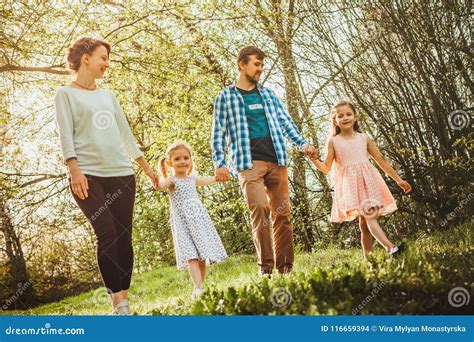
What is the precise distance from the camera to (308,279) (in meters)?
3.26

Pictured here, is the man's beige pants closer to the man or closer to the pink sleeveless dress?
the man

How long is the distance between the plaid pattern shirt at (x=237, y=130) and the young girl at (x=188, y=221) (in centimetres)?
35

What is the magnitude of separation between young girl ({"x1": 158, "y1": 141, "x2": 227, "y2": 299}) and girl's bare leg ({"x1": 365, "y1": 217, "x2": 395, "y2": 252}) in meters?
1.14

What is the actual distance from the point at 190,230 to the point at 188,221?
0.24 ft

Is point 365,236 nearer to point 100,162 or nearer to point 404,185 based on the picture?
point 404,185

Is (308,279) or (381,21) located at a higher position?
(381,21)

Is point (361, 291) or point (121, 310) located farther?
point (121, 310)

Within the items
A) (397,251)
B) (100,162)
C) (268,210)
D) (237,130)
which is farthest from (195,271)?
(397,251)

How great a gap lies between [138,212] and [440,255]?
601cm

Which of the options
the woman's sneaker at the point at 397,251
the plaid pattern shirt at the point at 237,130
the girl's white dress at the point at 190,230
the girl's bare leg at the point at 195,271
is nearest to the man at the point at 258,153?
the plaid pattern shirt at the point at 237,130

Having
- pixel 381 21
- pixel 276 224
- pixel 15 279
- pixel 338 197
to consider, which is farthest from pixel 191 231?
pixel 15 279

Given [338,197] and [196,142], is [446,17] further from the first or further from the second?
[196,142]

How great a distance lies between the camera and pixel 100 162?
3609 mm

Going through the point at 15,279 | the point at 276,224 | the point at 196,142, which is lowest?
the point at 15,279
